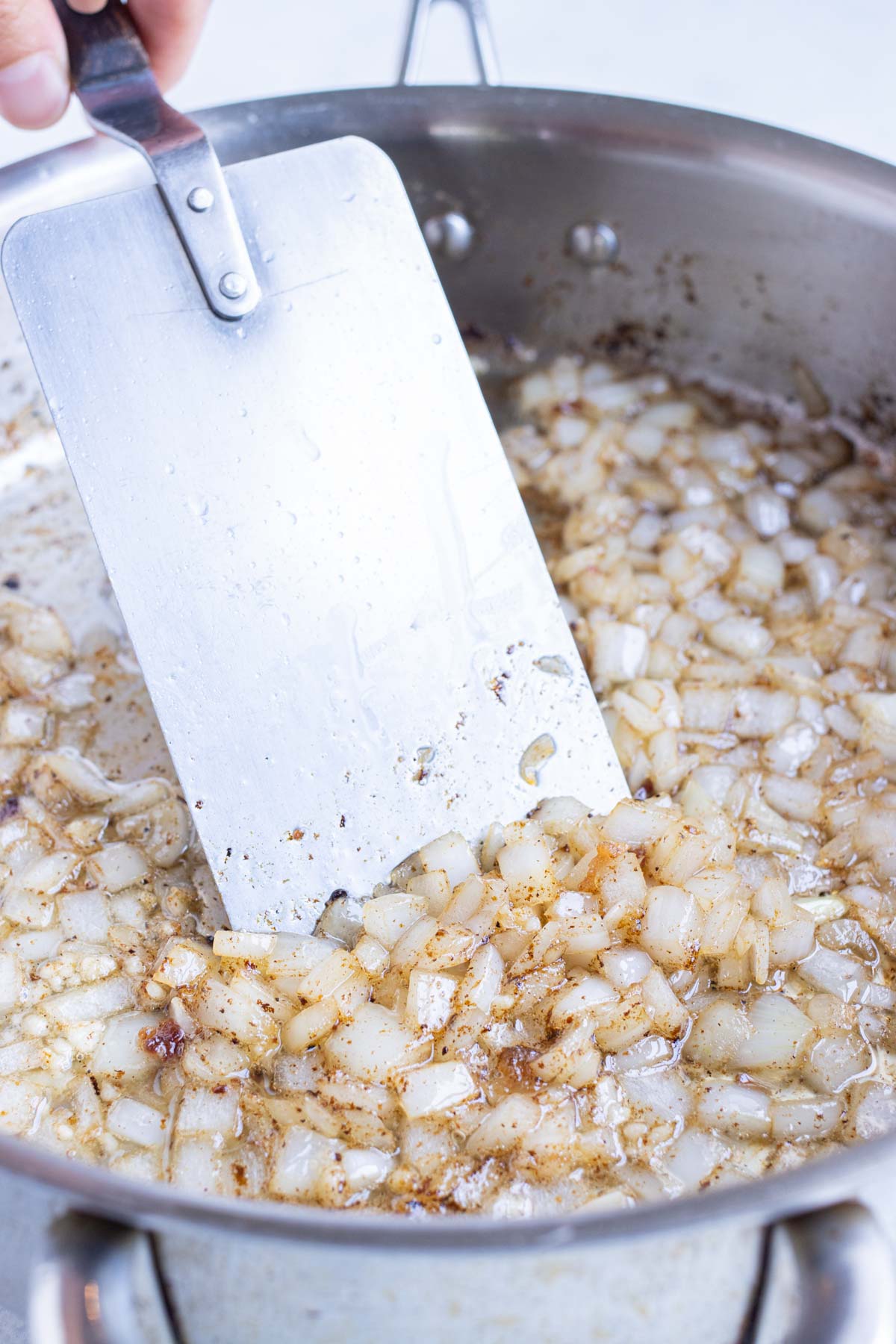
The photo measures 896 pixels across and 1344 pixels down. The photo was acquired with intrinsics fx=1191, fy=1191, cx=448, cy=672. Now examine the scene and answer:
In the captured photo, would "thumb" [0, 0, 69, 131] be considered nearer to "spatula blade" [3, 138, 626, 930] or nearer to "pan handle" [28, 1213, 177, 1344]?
"spatula blade" [3, 138, 626, 930]

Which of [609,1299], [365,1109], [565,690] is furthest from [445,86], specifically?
[609,1299]

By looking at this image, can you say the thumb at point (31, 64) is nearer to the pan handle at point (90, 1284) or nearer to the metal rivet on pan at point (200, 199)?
the metal rivet on pan at point (200, 199)

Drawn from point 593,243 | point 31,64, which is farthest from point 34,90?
point 593,243

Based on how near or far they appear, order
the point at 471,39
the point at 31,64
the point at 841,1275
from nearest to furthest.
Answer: the point at 841,1275 < the point at 31,64 < the point at 471,39

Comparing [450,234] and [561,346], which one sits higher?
[450,234]

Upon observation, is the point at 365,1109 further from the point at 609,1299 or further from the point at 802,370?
the point at 802,370

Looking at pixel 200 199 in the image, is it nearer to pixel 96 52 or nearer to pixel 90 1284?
pixel 96 52

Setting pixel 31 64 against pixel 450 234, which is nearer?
pixel 31 64

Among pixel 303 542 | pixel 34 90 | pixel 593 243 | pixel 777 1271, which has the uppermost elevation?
pixel 34 90
